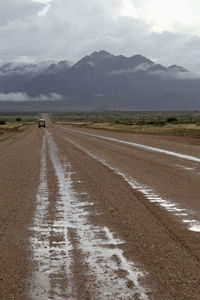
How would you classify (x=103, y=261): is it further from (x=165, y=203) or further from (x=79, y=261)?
(x=165, y=203)

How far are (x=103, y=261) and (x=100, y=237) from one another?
101 centimetres

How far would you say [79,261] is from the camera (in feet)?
16.9

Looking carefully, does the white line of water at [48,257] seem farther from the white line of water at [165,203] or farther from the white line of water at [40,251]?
the white line of water at [165,203]

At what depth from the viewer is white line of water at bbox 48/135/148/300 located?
14.1 feet

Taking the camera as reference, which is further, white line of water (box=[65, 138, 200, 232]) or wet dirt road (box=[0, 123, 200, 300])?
white line of water (box=[65, 138, 200, 232])

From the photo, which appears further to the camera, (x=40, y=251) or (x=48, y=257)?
(x=40, y=251)

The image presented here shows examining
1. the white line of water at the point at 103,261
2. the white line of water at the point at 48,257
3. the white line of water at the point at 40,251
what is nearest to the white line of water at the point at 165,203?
the white line of water at the point at 103,261

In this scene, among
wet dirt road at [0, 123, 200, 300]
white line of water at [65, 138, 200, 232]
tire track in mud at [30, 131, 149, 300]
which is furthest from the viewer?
white line of water at [65, 138, 200, 232]

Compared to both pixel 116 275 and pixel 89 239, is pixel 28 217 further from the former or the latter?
pixel 116 275

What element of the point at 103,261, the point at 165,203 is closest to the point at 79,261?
the point at 103,261

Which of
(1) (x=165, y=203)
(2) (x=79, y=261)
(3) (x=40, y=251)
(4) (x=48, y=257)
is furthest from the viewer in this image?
(1) (x=165, y=203)

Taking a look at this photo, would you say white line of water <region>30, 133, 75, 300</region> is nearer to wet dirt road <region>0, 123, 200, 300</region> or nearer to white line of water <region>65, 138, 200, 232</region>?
wet dirt road <region>0, 123, 200, 300</region>

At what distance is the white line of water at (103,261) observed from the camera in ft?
14.1

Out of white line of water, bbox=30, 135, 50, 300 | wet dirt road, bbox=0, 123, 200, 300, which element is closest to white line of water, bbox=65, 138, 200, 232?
wet dirt road, bbox=0, 123, 200, 300
